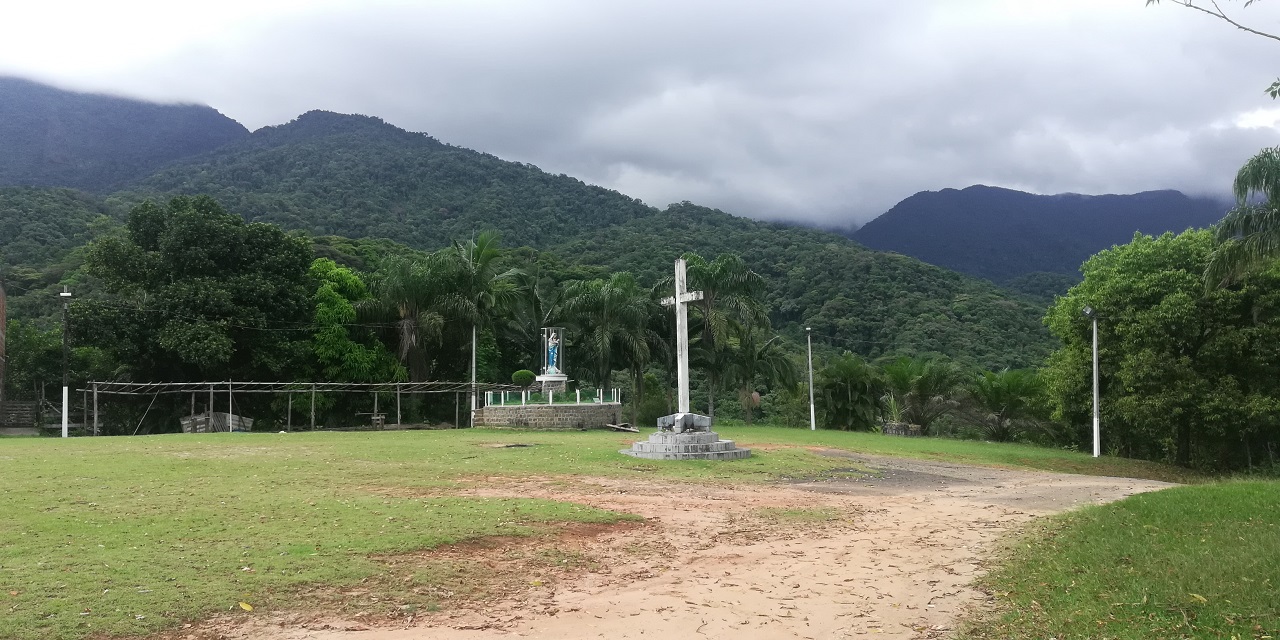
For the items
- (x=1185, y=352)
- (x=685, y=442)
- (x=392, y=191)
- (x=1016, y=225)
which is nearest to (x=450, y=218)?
(x=392, y=191)

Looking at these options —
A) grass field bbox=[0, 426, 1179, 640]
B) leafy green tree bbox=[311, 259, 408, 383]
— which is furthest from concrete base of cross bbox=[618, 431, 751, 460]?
leafy green tree bbox=[311, 259, 408, 383]

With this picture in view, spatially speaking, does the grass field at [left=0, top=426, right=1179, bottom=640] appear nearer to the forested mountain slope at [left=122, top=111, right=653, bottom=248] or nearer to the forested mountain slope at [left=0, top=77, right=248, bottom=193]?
the forested mountain slope at [left=122, top=111, right=653, bottom=248]

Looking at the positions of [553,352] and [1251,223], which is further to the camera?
[553,352]

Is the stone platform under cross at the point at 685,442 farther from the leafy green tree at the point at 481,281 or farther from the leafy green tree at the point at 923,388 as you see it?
the leafy green tree at the point at 923,388

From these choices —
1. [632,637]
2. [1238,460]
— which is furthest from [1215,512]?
[1238,460]

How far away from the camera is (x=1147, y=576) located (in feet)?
20.6

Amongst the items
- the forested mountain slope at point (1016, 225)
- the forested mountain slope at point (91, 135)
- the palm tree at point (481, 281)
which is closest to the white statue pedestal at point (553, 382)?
the palm tree at point (481, 281)

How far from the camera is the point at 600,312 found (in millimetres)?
35062

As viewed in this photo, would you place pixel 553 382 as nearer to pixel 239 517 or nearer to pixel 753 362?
pixel 753 362

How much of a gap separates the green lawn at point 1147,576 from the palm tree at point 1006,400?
23894 mm

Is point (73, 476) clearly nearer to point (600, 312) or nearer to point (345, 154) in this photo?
point (600, 312)

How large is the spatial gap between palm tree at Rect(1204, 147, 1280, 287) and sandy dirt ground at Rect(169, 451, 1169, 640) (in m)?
7.16

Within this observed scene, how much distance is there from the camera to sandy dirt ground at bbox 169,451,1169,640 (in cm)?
544

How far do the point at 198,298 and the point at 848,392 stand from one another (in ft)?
86.8
